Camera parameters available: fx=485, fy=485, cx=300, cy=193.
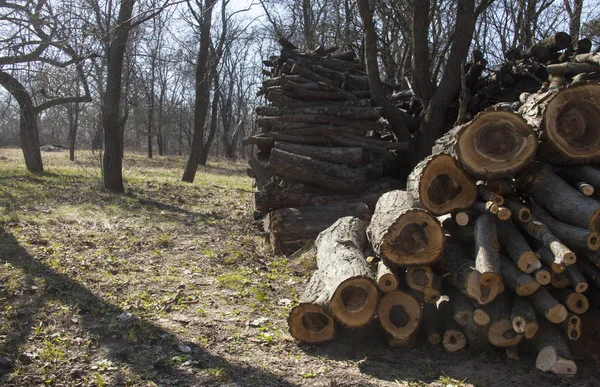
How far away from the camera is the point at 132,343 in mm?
4117

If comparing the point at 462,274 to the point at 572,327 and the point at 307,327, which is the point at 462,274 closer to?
the point at 572,327

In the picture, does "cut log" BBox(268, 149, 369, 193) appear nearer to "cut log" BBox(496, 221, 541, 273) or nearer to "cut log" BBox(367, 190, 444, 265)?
"cut log" BBox(367, 190, 444, 265)

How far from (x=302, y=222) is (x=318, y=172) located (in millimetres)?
1016

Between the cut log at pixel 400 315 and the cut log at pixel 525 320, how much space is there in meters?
0.76

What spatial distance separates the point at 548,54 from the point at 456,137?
5.08m

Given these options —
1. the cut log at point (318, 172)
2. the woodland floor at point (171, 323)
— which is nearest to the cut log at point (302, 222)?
the woodland floor at point (171, 323)

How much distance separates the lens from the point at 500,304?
4.13 meters

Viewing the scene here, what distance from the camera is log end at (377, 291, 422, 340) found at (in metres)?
4.24

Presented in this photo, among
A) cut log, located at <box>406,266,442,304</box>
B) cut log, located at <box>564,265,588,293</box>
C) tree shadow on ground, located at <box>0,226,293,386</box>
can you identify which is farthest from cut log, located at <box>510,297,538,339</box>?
tree shadow on ground, located at <box>0,226,293,386</box>

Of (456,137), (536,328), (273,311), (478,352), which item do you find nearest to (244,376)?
(273,311)

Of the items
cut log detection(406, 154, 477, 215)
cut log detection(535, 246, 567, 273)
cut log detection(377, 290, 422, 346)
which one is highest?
cut log detection(406, 154, 477, 215)

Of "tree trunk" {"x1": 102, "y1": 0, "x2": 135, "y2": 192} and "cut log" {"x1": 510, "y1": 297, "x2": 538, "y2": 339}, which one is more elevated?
"tree trunk" {"x1": 102, "y1": 0, "x2": 135, "y2": 192}

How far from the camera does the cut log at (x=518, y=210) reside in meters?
4.30

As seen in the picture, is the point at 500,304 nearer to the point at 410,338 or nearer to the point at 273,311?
the point at 410,338
